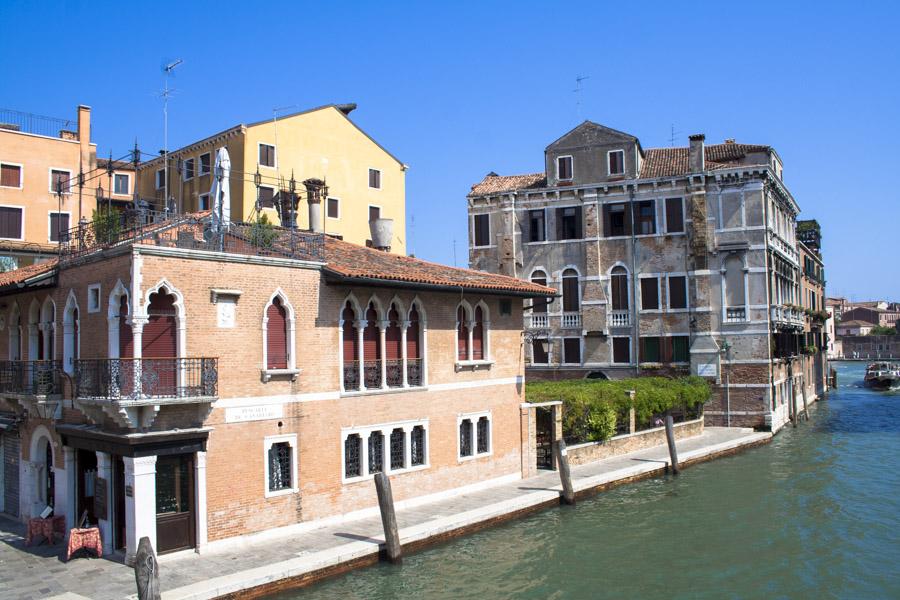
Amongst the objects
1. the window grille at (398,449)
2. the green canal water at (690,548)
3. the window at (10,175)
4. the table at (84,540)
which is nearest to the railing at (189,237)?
the window grille at (398,449)

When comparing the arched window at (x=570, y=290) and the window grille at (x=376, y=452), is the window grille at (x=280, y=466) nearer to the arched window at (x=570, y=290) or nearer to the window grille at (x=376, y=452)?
the window grille at (x=376, y=452)

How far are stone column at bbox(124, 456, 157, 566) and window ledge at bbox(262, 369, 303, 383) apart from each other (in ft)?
8.60

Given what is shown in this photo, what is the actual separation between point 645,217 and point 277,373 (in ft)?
82.5

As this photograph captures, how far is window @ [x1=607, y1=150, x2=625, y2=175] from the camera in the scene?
123ft

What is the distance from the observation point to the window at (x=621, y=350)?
123 ft

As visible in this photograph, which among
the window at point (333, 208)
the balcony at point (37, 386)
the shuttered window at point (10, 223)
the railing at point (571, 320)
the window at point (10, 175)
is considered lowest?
the balcony at point (37, 386)

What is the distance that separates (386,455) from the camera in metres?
18.1

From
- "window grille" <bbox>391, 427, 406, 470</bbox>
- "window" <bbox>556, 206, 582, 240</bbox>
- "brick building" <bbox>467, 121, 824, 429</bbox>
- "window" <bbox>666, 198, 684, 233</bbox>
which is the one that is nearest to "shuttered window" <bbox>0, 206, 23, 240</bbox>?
"brick building" <bbox>467, 121, 824, 429</bbox>

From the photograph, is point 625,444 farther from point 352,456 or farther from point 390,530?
point 390,530

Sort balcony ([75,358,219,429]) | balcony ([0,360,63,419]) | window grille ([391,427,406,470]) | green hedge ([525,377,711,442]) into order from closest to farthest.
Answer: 1. balcony ([75,358,219,429])
2. balcony ([0,360,63,419])
3. window grille ([391,427,406,470])
4. green hedge ([525,377,711,442])

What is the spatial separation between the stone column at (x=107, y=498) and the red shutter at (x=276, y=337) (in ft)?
11.2

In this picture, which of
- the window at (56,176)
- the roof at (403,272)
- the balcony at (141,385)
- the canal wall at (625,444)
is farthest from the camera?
the window at (56,176)

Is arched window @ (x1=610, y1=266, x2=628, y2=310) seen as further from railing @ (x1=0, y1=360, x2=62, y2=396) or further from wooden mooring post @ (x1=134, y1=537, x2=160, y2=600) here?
wooden mooring post @ (x1=134, y1=537, x2=160, y2=600)

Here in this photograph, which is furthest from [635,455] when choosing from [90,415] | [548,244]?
[90,415]
